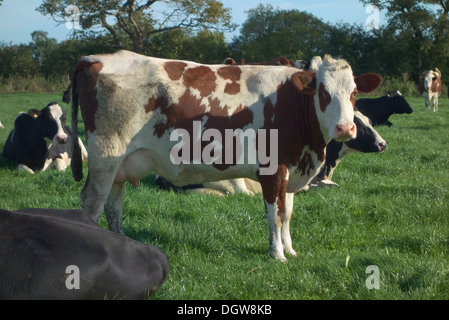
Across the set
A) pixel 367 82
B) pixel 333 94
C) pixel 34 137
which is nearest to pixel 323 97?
pixel 333 94

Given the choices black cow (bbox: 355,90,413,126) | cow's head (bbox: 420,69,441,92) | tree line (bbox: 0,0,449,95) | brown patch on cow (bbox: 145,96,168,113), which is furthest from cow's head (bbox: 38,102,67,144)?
tree line (bbox: 0,0,449,95)

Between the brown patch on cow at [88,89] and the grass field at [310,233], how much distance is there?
1.32 m

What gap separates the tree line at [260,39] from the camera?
3800 centimetres

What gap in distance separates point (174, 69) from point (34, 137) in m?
6.88

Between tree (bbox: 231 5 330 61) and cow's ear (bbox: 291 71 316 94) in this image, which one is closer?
cow's ear (bbox: 291 71 316 94)

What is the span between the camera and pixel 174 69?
17.0 feet

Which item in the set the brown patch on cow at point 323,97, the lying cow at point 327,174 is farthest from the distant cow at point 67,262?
the lying cow at point 327,174

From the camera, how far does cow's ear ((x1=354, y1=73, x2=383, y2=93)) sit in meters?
5.53

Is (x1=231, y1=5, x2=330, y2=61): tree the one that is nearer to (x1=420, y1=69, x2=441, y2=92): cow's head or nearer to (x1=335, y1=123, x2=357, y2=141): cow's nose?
(x1=420, y1=69, x2=441, y2=92): cow's head

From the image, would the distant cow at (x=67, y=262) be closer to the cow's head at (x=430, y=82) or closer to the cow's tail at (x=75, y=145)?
the cow's tail at (x=75, y=145)

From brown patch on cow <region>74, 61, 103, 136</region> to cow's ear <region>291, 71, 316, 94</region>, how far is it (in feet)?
6.17

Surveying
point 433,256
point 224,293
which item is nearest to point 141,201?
point 224,293

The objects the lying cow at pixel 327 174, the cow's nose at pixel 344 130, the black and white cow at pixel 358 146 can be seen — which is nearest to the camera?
the cow's nose at pixel 344 130

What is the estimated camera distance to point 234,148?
16.6ft
